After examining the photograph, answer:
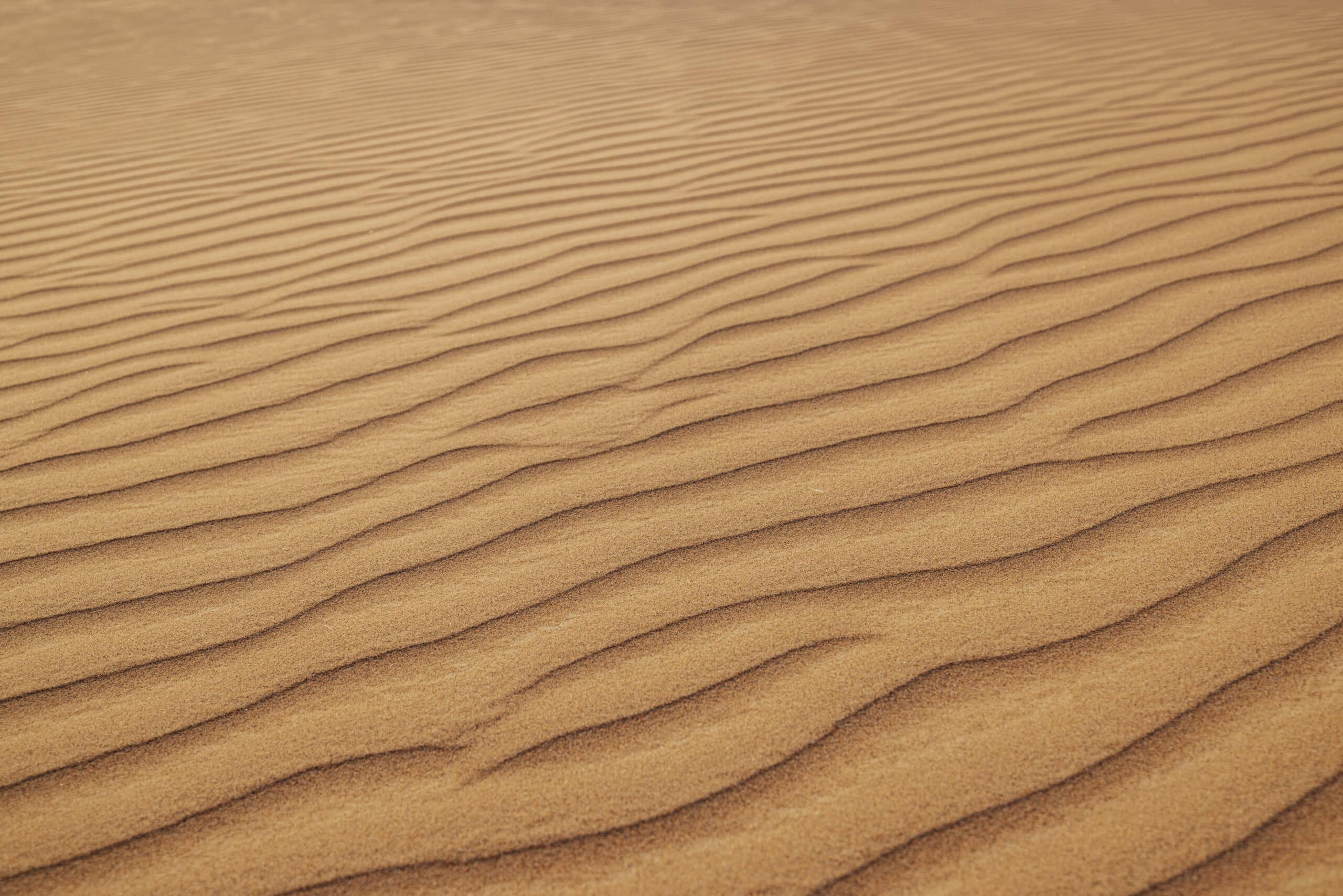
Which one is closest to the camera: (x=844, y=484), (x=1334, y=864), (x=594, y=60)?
(x=1334, y=864)

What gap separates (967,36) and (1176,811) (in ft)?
18.2

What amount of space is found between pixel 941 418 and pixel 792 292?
71 cm

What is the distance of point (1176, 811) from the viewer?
3.56 feet

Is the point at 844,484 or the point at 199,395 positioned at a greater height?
the point at 199,395

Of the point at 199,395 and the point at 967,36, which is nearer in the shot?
the point at 199,395

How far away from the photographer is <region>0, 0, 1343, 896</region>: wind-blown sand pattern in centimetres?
112

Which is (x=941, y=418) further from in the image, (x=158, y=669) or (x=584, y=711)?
(x=158, y=669)

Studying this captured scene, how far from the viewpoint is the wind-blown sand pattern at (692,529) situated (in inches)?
44.2

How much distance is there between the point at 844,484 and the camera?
1666 millimetres

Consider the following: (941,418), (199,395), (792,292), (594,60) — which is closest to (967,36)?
(594,60)

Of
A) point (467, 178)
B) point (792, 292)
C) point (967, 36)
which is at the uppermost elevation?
point (967, 36)

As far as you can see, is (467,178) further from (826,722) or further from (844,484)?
(826,722)

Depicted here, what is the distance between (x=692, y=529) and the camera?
5.20 feet

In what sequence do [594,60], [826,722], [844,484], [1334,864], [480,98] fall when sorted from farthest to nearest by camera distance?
[594,60]
[480,98]
[844,484]
[826,722]
[1334,864]
